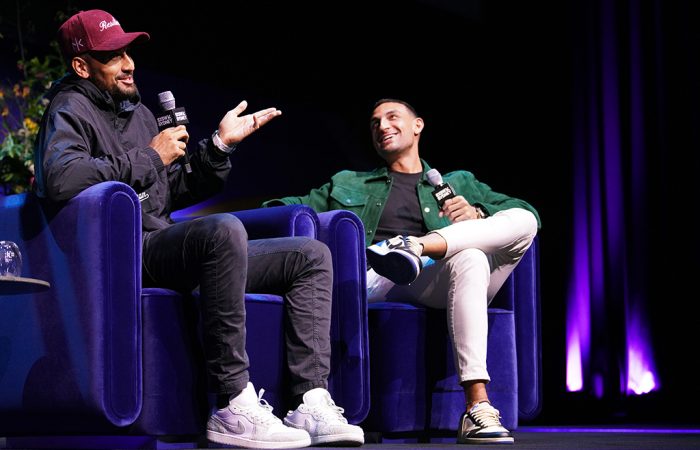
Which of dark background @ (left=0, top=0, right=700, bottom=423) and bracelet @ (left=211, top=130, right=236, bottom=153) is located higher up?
dark background @ (left=0, top=0, right=700, bottom=423)

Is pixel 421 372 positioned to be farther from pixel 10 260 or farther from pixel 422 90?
pixel 422 90

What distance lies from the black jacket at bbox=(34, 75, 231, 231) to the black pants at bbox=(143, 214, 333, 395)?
0.17 metres

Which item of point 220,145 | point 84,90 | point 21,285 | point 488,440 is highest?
point 84,90

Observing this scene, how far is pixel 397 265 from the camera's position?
2562 millimetres

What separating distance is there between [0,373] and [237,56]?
11.5 feet

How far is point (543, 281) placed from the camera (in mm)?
5223

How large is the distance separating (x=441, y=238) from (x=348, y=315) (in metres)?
0.33

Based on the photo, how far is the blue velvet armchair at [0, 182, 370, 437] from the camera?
2.17m

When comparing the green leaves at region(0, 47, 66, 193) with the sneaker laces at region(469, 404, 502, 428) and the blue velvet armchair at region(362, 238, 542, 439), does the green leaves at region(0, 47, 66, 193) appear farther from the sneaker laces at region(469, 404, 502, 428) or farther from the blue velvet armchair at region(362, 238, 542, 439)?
the sneaker laces at region(469, 404, 502, 428)

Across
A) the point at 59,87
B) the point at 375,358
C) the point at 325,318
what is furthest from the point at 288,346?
→ the point at 59,87

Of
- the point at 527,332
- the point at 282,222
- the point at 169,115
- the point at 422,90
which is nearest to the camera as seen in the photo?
the point at 169,115

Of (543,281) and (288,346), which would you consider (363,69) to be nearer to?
(543,281)

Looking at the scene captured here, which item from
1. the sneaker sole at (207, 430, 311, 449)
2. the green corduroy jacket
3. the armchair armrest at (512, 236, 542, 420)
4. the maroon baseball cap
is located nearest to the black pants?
the sneaker sole at (207, 430, 311, 449)

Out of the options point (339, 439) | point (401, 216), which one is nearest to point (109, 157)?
point (339, 439)
